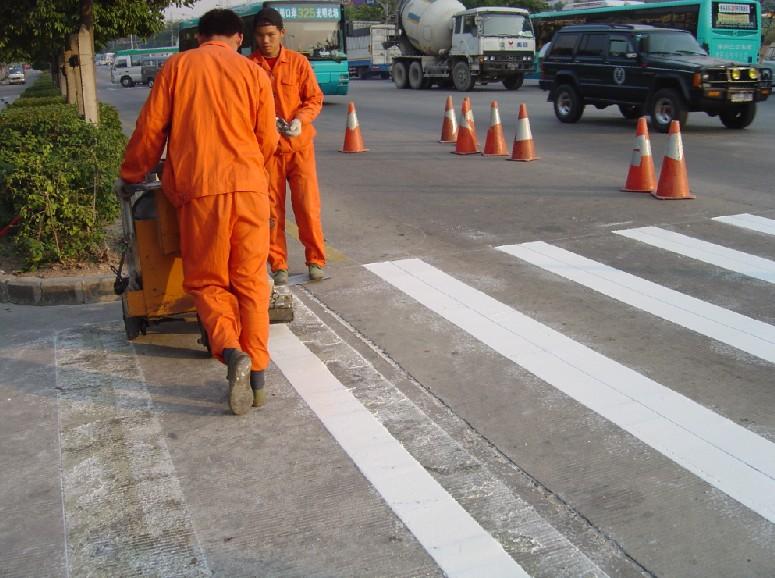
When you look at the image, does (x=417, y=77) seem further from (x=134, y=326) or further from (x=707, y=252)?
(x=134, y=326)

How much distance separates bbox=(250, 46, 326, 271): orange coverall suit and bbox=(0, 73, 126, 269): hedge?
1.53 m

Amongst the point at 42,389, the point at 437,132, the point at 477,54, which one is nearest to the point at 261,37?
the point at 42,389

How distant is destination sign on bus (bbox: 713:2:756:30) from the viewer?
92.7 ft

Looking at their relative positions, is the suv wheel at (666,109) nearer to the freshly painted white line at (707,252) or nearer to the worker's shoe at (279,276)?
the freshly painted white line at (707,252)

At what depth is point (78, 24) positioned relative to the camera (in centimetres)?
1105

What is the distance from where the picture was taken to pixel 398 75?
38.5 meters

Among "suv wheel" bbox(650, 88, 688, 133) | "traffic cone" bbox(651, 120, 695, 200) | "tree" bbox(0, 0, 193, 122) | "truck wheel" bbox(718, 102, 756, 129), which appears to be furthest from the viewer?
"truck wheel" bbox(718, 102, 756, 129)

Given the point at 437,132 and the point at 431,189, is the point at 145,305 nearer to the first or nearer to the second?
the point at 431,189

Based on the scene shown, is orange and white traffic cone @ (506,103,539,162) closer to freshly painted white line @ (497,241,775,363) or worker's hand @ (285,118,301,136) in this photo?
freshly painted white line @ (497,241,775,363)

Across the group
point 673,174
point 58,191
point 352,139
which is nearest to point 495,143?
point 352,139

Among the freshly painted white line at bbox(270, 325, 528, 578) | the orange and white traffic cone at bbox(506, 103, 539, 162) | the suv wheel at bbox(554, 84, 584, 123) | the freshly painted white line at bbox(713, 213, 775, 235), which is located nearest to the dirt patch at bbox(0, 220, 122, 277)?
the freshly painted white line at bbox(270, 325, 528, 578)

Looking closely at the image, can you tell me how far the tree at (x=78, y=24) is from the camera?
1071cm

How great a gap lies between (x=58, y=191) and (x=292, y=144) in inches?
74.5

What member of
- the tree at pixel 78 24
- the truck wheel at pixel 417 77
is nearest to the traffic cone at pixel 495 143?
the tree at pixel 78 24
